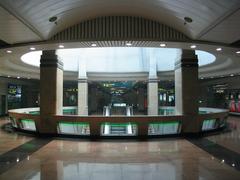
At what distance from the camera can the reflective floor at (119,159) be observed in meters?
6.03

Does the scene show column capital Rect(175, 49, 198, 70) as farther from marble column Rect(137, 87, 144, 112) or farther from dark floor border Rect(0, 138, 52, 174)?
marble column Rect(137, 87, 144, 112)

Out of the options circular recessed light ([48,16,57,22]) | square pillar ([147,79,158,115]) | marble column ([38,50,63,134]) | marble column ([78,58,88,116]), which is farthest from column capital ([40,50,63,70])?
square pillar ([147,79,158,115])

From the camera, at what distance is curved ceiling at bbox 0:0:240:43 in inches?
233

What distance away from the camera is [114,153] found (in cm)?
842

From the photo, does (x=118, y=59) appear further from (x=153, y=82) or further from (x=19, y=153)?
(x=19, y=153)

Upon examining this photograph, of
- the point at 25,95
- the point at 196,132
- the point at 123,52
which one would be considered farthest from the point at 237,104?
the point at 25,95

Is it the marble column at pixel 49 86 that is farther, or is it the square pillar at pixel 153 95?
the square pillar at pixel 153 95

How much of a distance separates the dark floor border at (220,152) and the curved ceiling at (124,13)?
150 inches

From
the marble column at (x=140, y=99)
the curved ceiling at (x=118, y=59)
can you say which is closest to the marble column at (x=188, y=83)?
the curved ceiling at (x=118, y=59)

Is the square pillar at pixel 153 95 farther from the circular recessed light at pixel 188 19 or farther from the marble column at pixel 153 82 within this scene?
the circular recessed light at pixel 188 19

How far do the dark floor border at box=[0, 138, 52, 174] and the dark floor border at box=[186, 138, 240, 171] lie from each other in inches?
234

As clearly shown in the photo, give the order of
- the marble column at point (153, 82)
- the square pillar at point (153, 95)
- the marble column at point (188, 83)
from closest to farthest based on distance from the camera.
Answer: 1. the marble column at point (188, 83)
2. the marble column at point (153, 82)
3. the square pillar at point (153, 95)

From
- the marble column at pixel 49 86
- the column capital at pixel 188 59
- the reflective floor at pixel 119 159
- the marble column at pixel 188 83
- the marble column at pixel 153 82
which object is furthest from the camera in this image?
the marble column at pixel 153 82

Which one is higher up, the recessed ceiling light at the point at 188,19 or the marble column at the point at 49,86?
the recessed ceiling light at the point at 188,19
